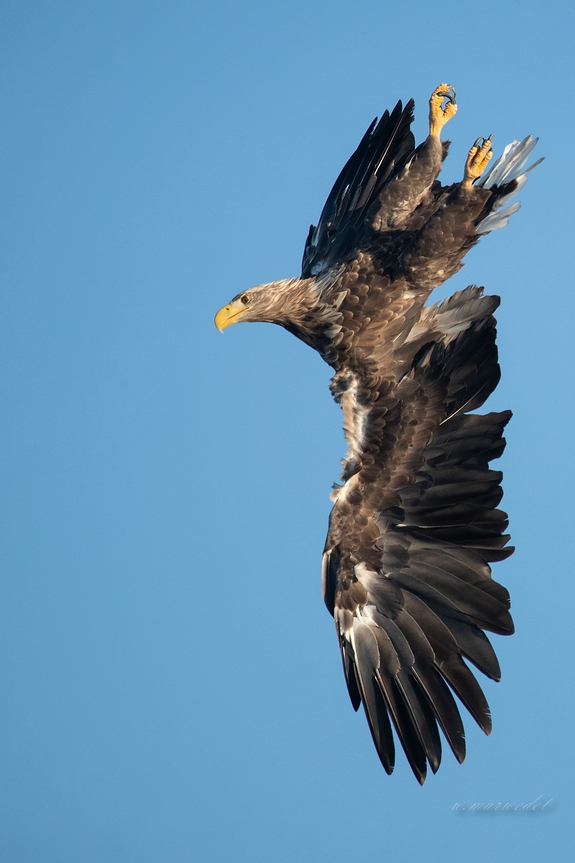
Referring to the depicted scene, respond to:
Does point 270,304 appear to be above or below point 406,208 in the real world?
below

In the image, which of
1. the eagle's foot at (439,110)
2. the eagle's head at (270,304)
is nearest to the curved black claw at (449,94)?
the eagle's foot at (439,110)

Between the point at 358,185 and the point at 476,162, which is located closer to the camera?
the point at 476,162

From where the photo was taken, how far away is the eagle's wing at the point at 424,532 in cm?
976

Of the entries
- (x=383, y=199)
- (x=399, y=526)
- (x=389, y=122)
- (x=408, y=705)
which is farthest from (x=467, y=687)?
(x=389, y=122)

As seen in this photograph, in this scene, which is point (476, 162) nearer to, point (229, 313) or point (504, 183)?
point (504, 183)

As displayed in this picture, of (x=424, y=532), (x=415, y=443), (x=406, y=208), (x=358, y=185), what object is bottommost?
(x=424, y=532)

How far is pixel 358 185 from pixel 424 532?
2.94 metres

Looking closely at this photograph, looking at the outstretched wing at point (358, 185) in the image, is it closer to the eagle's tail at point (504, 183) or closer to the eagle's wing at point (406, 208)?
the eagle's wing at point (406, 208)

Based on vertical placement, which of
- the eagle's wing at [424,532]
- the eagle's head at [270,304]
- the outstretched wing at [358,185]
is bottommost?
the eagle's wing at [424,532]

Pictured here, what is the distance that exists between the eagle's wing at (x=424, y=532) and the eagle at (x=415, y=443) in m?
0.01

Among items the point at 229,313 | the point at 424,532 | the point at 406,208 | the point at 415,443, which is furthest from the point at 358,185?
the point at 424,532

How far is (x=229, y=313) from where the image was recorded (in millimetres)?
10805

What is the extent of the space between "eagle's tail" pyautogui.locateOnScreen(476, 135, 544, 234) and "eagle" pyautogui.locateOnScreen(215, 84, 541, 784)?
1 cm

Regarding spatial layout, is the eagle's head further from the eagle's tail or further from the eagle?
the eagle's tail
